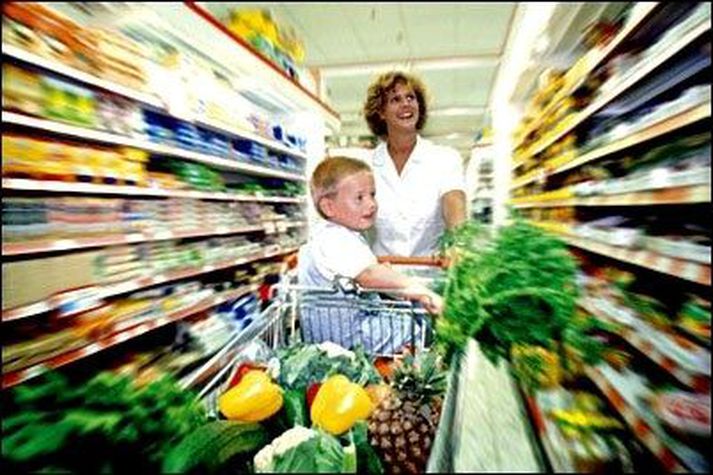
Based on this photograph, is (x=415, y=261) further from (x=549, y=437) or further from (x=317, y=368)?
(x=549, y=437)

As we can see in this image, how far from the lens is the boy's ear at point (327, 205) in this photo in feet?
6.35

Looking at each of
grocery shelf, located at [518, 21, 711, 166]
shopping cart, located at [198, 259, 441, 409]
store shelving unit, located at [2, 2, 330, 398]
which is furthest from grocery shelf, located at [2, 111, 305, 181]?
grocery shelf, located at [518, 21, 711, 166]

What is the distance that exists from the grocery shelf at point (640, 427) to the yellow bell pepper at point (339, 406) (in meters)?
0.48

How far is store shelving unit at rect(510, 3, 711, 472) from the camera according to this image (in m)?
0.88

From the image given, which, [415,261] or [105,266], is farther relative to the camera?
[105,266]

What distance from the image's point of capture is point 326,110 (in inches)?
209

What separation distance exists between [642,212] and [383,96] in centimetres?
127

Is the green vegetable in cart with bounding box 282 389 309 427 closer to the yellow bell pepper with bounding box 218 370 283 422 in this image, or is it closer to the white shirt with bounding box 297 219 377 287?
the yellow bell pepper with bounding box 218 370 283 422

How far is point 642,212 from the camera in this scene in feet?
7.21

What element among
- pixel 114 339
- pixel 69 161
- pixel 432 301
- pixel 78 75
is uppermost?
pixel 78 75

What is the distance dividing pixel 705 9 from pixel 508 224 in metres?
0.84

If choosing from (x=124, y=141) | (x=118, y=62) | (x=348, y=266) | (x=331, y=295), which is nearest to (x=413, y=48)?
(x=348, y=266)

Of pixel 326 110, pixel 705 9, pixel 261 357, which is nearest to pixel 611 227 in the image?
pixel 705 9

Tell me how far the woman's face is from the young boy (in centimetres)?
53
